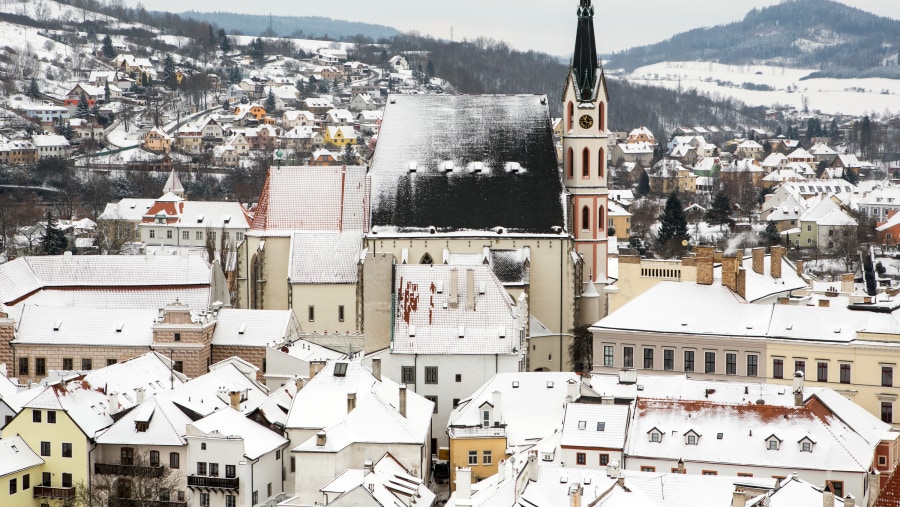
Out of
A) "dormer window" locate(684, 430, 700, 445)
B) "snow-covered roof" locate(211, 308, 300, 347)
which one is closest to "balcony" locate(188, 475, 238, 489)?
"snow-covered roof" locate(211, 308, 300, 347)

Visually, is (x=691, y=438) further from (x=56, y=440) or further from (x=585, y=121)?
(x=585, y=121)

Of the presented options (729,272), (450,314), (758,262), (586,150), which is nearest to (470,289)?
(450,314)

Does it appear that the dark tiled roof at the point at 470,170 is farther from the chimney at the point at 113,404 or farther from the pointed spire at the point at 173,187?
the pointed spire at the point at 173,187

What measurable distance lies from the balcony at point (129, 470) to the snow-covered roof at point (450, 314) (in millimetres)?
13358

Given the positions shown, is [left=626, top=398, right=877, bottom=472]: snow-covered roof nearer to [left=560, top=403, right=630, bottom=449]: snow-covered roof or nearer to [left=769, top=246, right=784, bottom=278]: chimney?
[left=560, top=403, right=630, bottom=449]: snow-covered roof

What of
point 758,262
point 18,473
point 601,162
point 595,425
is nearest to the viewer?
point 595,425

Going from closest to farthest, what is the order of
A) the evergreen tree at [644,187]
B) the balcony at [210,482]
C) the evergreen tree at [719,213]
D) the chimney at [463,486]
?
the chimney at [463,486]
the balcony at [210,482]
the evergreen tree at [719,213]
the evergreen tree at [644,187]

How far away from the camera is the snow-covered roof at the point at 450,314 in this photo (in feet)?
227

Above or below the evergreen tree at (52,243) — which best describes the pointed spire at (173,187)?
above

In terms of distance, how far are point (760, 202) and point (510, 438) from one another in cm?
12831

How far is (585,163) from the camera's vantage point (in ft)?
266

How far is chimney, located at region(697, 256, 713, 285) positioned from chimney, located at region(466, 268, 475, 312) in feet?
34.1

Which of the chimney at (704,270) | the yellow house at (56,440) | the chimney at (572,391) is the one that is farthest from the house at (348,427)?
the chimney at (704,270)

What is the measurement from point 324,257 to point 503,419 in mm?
20266
